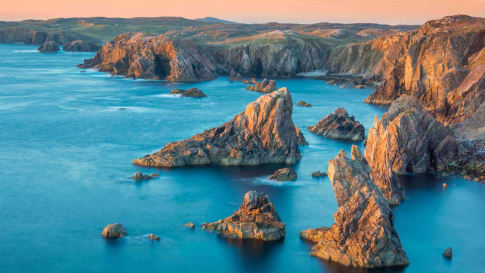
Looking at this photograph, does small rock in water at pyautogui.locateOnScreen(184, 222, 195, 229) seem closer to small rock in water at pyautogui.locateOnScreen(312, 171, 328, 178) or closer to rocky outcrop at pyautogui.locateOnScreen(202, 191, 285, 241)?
rocky outcrop at pyautogui.locateOnScreen(202, 191, 285, 241)

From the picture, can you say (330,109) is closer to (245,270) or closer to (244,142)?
(244,142)

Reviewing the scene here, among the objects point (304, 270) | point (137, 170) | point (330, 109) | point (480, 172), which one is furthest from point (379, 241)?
point (330, 109)

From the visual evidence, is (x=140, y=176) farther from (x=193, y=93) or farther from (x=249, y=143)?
(x=193, y=93)

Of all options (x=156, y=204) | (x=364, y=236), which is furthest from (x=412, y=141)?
(x=156, y=204)

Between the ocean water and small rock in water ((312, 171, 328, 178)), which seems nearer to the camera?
the ocean water

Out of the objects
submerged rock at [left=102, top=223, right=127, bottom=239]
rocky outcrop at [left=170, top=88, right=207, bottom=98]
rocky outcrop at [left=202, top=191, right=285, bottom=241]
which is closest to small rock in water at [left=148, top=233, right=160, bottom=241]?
submerged rock at [left=102, top=223, right=127, bottom=239]

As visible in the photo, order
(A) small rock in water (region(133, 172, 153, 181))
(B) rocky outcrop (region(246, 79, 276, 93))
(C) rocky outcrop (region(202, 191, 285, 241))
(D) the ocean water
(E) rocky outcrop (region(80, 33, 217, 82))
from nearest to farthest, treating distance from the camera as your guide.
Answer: (D) the ocean water
(C) rocky outcrop (region(202, 191, 285, 241))
(A) small rock in water (region(133, 172, 153, 181))
(B) rocky outcrop (region(246, 79, 276, 93))
(E) rocky outcrop (region(80, 33, 217, 82))

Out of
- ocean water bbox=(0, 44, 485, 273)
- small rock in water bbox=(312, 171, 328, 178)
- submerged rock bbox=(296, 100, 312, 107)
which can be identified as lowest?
ocean water bbox=(0, 44, 485, 273)
